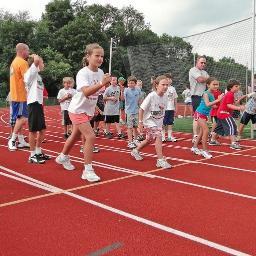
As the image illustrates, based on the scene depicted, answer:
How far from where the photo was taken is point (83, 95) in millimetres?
5391

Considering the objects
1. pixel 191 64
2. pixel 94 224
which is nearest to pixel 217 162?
pixel 94 224

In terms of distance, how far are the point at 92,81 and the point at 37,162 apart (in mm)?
1866

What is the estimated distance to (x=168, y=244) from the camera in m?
3.12

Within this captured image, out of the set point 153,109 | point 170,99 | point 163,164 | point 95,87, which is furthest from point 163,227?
point 170,99

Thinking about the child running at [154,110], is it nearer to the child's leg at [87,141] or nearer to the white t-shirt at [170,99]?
the child's leg at [87,141]

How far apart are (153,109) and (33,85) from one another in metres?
2.10

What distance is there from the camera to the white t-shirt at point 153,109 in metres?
6.72

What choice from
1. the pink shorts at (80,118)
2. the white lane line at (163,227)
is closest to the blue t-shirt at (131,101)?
the pink shorts at (80,118)

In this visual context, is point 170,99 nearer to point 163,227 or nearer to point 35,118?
point 35,118

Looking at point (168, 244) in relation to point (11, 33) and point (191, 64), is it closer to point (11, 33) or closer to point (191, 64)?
point (191, 64)

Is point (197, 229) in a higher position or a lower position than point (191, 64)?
lower

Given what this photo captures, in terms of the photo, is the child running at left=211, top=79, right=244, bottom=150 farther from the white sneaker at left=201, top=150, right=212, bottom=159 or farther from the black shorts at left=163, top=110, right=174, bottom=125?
the black shorts at left=163, top=110, right=174, bottom=125

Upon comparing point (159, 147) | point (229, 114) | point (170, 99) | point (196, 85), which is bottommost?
point (159, 147)

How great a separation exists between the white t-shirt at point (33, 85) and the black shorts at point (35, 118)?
9 cm
